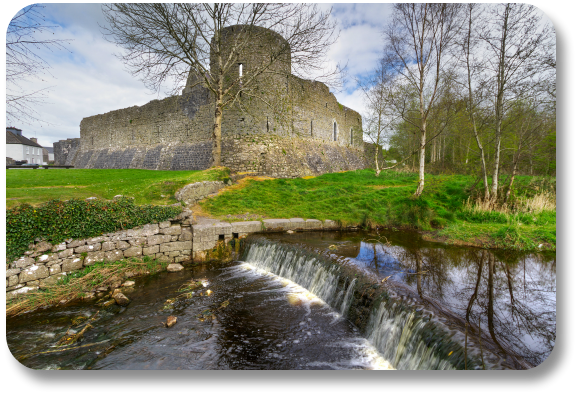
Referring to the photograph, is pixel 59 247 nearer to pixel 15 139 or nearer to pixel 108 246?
pixel 108 246

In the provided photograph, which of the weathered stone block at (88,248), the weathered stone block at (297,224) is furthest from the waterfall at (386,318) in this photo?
the weathered stone block at (88,248)

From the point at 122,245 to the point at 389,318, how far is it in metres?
6.34

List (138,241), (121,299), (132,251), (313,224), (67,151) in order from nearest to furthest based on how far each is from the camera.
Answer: (121,299), (132,251), (138,241), (313,224), (67,151)

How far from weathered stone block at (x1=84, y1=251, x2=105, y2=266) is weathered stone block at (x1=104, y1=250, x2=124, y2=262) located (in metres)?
0.08

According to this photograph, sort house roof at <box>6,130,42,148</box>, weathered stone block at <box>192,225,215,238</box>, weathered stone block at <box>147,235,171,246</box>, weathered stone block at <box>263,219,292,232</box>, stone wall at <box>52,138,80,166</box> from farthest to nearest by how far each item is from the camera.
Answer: house roof at <box>6,130,42,148</box> < stone wall at <box>52,138,80,166</box> < weathered stone block at <box>263,219,292,232</box> < weathered stone block at <box>192,225,215,238</box> < weathered stone block at <box>147,235,171,246</box>

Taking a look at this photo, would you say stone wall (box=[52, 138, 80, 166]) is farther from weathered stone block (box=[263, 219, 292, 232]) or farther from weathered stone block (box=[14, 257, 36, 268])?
weathered stone block (box=[263, 219, 292, 232])

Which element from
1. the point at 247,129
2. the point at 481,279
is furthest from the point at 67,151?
the point at 481,279

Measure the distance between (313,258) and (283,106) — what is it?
49.0ft

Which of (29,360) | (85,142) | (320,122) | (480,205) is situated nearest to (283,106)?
(320,122)

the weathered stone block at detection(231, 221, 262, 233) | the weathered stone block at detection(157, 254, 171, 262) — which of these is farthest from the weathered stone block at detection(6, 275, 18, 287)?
the weathered stone block at detection(231, 221, 262, 233)

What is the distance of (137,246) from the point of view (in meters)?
6.86

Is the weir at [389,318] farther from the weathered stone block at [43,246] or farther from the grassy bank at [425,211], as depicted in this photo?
the weathered stone block at [43,246]

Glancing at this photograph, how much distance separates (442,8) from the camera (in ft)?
32.0

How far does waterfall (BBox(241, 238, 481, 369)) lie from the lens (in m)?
3.10
